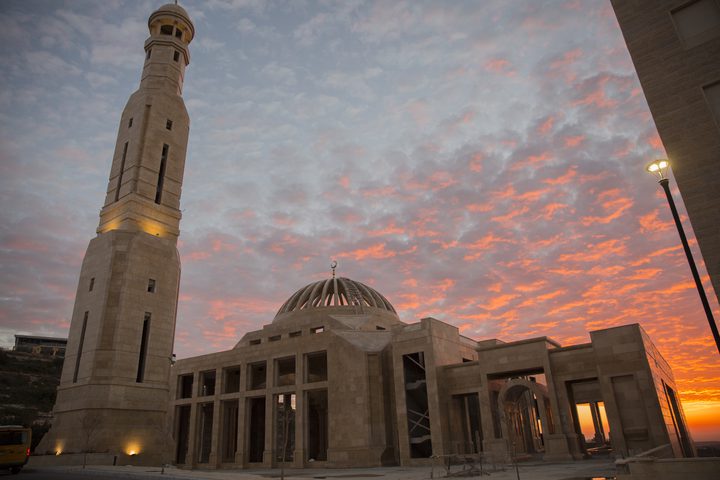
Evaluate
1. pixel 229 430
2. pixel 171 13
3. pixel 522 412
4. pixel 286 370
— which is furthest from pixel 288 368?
pixel 171 13

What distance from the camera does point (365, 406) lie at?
3675cm

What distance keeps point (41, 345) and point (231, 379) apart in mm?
84452

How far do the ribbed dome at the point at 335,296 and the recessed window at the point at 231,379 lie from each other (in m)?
8.19

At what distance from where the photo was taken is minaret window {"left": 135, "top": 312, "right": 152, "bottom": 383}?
36.5 meters

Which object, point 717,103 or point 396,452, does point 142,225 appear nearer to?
point 396,452

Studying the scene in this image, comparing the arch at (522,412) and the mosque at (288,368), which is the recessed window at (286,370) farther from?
the arch at (522,412)

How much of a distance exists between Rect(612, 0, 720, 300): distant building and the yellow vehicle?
31.4 meters

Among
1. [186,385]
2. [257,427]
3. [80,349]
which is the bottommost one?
[257,427]

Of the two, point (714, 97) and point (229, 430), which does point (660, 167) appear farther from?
point (229, 430)

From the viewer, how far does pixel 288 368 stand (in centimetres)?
5047

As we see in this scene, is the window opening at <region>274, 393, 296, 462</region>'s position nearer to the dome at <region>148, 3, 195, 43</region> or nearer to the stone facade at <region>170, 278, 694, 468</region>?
the stone facade at <region>170, 278, 694, 468</region>

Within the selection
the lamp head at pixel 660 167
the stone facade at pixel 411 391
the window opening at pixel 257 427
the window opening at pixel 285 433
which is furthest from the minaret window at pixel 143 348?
the lamp head at pixel 660 167

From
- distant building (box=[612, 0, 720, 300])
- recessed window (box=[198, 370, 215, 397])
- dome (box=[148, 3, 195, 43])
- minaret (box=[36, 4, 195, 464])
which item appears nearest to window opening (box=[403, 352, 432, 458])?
minaret (box=[36, 4, 195, 464])

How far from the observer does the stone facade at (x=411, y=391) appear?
92.6 ft
